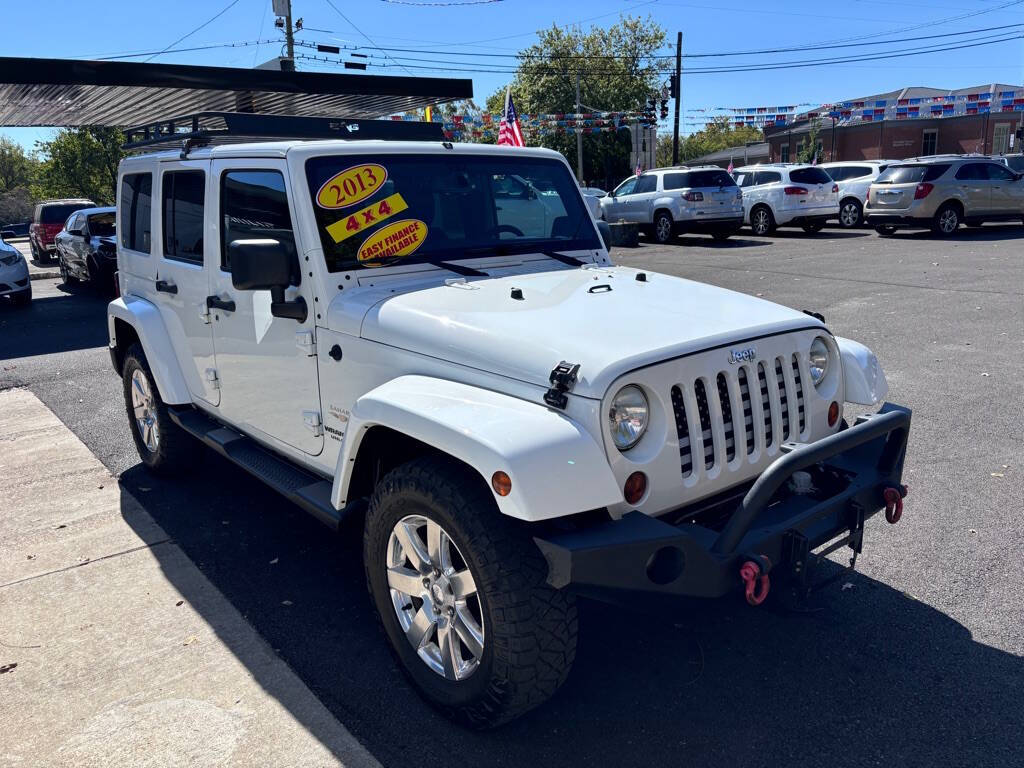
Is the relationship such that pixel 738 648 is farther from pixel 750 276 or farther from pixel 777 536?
pixel 750 276

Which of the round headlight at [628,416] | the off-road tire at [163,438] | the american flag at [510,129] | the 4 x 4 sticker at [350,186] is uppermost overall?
the american flag at [510,129]

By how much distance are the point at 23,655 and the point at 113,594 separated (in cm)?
53

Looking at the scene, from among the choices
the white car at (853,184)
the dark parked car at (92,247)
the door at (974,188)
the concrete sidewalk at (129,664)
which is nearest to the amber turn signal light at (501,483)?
the concrete sidewalk at (129,664)

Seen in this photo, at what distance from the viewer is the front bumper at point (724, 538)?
248 cm

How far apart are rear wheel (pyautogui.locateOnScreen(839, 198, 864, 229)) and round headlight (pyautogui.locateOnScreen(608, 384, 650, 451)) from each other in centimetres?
2138

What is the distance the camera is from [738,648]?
3.41m

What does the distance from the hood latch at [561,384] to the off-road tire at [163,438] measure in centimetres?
319

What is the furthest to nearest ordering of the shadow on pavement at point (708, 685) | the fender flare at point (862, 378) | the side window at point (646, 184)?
1. the side window at point (646, 184)
2. the fender flare at point (862, 378)
3. the shadow on pavement at point (708, 685)

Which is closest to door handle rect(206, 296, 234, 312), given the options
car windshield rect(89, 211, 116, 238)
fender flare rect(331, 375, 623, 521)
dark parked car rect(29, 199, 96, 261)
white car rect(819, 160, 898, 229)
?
fender flare rect(331, 375, 623, 521)

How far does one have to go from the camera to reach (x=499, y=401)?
2768 mm

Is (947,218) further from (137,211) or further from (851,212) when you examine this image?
(137,211)

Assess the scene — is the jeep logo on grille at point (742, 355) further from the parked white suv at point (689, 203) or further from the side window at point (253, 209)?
the parked white suv at point (689, 203)

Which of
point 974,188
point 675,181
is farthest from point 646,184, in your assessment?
point 974,188

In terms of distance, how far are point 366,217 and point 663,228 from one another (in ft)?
58.4
